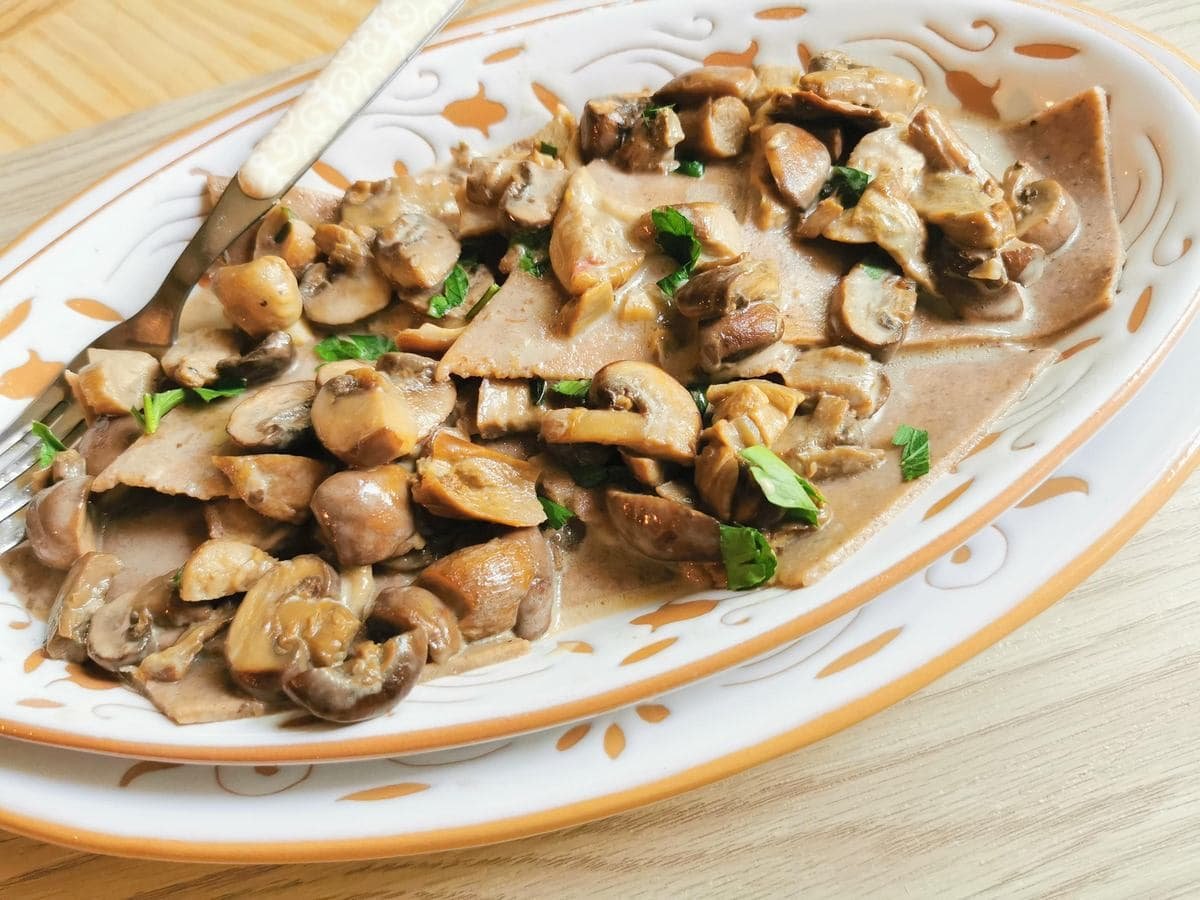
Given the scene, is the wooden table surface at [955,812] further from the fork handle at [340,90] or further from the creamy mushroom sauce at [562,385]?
the fork handle at [340,90]

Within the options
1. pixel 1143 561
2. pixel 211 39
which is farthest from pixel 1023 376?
pixel 211 39

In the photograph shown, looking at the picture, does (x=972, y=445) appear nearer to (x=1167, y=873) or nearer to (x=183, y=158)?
(x=1167, y=873)

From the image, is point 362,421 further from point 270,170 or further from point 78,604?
point 270,170

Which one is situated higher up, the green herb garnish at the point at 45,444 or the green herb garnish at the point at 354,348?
the green herb garnish at the point at 354,348

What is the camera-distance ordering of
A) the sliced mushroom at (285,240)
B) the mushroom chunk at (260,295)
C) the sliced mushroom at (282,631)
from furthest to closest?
1. the sliced mushroom at (285,240)
2. the mushroom chunk at (260,295)
3. the sliced mushroom at (282,631)

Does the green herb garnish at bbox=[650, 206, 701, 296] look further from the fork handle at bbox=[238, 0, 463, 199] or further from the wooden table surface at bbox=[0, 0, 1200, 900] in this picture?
the wooden table surface at bbox=[0, 0, 1200, 900]

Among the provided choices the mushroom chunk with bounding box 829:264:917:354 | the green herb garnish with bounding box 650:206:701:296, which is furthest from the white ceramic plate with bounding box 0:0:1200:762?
the green herb garnish with bounding box 650:206:701:296

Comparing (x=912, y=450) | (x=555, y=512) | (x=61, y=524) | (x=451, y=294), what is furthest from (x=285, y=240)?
(x=912, y=450)

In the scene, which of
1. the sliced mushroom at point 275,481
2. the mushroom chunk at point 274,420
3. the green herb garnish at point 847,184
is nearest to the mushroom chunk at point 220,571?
the sliced mushroom at point 275,481
